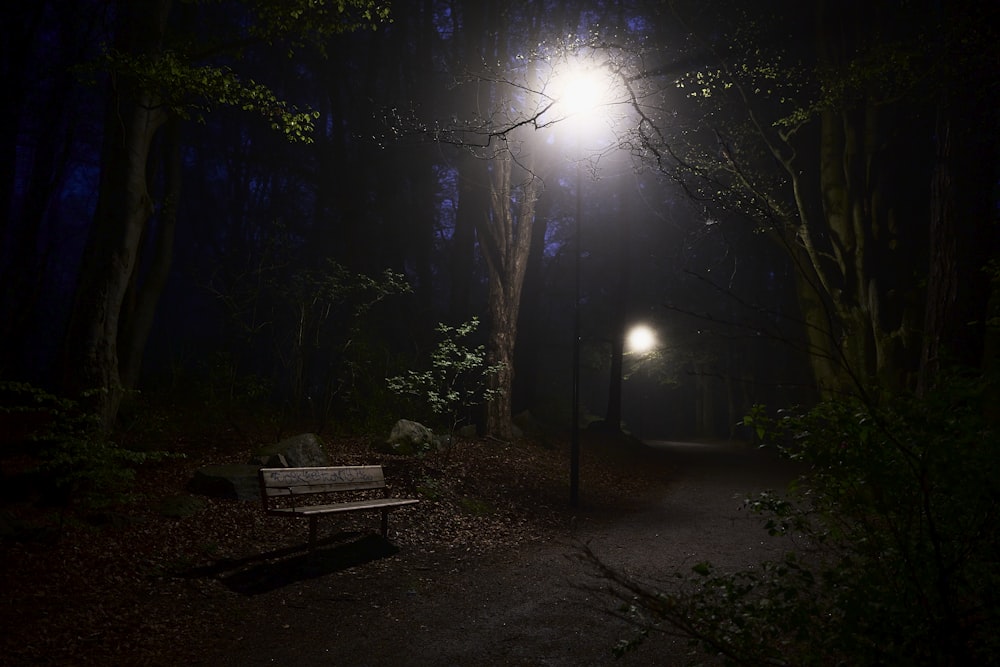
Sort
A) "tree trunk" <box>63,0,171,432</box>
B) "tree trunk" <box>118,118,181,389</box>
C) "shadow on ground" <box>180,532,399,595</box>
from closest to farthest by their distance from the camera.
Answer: "shadow on ground" <box>180,532,399,595</box>, "tree trunk" <box>63,0,171,432</box>, "tree trunk" <box>118,118,181,389</box>

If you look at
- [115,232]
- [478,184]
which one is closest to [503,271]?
[478,184]

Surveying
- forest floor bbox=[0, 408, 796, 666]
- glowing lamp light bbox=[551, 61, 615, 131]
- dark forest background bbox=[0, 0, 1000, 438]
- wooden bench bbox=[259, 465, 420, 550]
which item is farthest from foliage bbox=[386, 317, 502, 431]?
glowing lamp light bbox=[551, 61, 615, 131]

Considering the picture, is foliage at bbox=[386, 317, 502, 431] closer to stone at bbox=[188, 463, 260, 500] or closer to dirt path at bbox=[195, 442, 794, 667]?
stone at bbox=[188, 463, 260, 500]

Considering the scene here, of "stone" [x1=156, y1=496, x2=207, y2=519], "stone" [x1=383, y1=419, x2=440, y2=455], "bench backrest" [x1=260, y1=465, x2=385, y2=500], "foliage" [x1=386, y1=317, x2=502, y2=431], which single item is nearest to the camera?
"bench backrest" [x1=260, y1=465, x2=385, y2=500]

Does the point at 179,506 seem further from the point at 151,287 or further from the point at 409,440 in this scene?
the point at 151,287

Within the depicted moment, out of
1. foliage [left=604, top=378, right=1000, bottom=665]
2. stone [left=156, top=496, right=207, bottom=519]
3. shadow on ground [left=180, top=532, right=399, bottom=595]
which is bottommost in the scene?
shadow on ground [left=180, top=532, right=399, bottom=595]

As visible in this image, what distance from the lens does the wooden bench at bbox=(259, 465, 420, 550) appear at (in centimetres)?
687

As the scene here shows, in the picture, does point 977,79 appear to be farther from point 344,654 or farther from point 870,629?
point 344,654

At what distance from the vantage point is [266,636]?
17.0 ft

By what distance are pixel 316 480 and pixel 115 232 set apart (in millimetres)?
4347

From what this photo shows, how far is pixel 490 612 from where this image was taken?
5.98 meters

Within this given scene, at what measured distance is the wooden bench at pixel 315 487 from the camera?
6871mm

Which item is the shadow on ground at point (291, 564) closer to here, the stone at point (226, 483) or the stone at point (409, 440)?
the stone at point (226, 483)

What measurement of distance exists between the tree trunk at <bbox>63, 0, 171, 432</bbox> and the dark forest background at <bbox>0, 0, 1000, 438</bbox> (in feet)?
0.11
